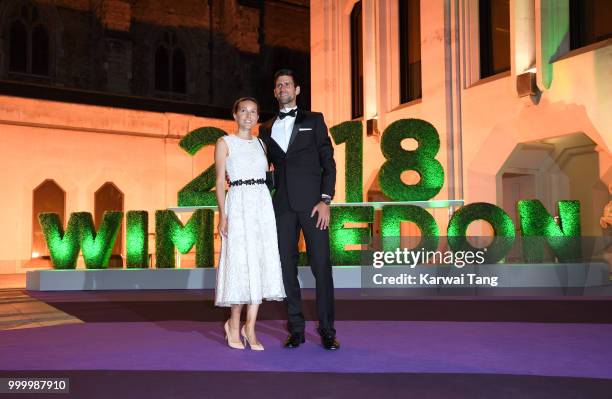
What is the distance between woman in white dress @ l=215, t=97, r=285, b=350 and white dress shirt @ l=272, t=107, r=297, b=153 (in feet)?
0.80

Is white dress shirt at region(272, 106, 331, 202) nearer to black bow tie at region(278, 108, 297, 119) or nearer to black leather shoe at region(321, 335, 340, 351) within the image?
black bow tie at region(278, 108, 297, 119)

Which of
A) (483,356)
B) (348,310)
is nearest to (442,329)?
(483,356)

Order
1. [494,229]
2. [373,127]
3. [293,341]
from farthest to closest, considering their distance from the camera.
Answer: [373,127] → [494,229] → [293,341]

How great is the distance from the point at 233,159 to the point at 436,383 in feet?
7.89

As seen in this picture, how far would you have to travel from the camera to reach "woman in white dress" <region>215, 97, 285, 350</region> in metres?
5.01

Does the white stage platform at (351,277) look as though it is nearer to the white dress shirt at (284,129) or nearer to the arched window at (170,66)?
the white dress shirt at (284,129)

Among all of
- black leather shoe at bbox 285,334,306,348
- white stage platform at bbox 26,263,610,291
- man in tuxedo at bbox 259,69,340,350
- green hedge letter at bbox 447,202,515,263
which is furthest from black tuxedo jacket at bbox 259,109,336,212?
green hedge letter at bbox 447,202,515,263

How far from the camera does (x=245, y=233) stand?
5.04m

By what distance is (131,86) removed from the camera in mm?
26547

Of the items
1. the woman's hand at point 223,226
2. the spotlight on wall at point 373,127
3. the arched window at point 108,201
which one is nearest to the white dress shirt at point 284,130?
the woman's hand at point 223,226

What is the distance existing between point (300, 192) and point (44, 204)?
17.0 m

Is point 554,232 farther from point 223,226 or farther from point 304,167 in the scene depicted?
Answer: point 223,226

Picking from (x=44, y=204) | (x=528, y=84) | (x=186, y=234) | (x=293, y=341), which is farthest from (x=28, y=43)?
(x=293, y=341)

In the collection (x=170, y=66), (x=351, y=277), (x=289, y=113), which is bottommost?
(x=351, y=277)
